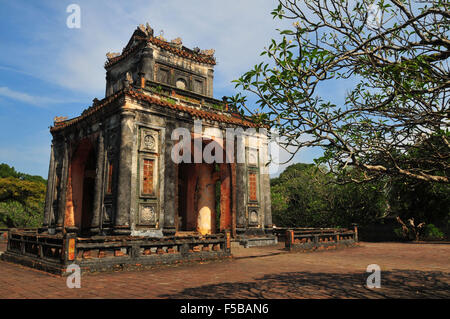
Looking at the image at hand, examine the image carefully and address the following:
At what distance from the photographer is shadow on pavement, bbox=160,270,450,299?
6.18 metres

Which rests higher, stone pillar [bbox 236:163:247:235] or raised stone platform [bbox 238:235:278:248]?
stone pillar [bbox 236:163:247:235]

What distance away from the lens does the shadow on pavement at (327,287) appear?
618 centimetres

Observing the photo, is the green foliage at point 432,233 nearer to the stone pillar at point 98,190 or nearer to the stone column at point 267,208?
the stone column at point 267,208

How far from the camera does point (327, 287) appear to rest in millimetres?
6934

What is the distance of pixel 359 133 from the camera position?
6.32 meters

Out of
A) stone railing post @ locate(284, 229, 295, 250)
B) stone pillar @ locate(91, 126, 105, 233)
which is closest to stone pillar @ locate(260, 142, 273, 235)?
stone railing post @ locate(284, 229, 295, 250)

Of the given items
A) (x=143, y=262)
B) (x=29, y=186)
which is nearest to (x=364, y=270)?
(x=143, y=262)

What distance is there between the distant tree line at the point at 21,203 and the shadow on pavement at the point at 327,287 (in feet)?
95.6

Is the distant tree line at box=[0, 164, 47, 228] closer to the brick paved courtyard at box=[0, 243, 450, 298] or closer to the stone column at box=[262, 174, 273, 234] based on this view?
the brick paved courtyard at box=[0, 243, 450, 298]

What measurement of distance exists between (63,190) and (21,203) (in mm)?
17988

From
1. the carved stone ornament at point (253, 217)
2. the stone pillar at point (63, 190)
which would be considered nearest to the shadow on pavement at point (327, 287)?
the carved stone ornament at point (253, 217)
